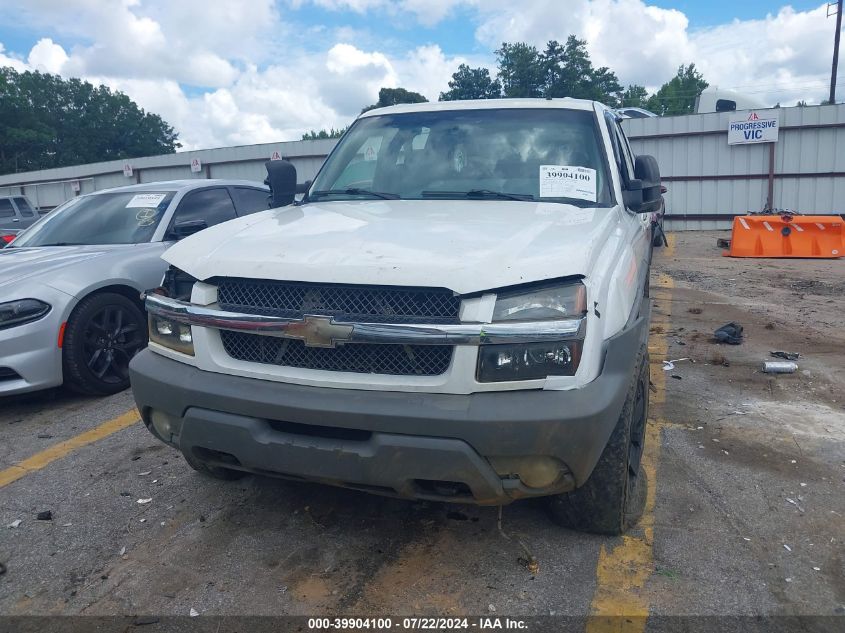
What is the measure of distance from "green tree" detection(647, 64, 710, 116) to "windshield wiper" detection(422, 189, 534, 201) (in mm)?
55802

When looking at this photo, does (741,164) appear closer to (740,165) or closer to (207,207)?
(740,165)

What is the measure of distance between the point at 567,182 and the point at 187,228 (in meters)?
3.38

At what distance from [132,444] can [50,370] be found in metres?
1.05

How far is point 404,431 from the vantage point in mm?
2273

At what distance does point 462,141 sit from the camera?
3.84 metres

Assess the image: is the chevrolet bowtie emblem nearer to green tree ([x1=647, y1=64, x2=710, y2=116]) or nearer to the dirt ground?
the dirt ground

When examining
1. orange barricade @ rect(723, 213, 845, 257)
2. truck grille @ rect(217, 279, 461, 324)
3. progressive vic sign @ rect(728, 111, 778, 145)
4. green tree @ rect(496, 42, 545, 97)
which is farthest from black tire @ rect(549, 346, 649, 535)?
green tree @ rect(496, 42, 545, 97)

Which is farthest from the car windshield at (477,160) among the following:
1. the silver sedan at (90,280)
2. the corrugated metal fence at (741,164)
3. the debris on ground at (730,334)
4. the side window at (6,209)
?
the corrugated metal fence at (741,164)

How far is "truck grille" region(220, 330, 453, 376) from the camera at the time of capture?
A: 2.38 m

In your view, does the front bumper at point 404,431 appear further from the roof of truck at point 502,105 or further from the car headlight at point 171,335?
the roof of truck at point 502,105

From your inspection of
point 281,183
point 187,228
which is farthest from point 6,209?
point 281,183

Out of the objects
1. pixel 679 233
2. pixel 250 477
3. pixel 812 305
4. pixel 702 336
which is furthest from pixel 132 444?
pixel 679 233

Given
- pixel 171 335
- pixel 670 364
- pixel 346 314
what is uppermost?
pixel 346 314

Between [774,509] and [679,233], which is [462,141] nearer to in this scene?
[774,509]
